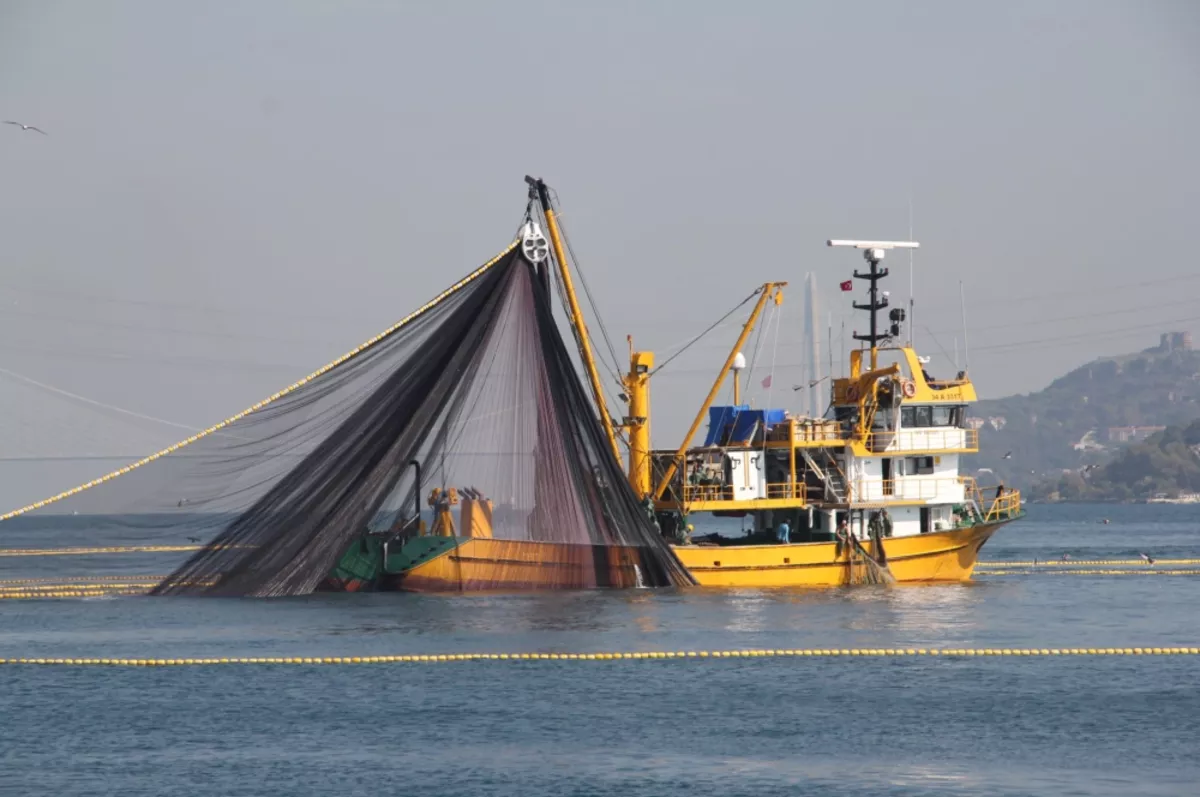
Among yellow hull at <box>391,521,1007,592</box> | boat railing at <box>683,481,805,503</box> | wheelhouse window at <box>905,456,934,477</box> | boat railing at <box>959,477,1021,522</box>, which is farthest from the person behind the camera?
boat railing at <box>959,477,1021,522</box>

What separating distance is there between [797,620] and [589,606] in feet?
19.0

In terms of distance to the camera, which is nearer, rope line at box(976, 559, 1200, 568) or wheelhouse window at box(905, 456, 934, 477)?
wheelhouse window at box(905, 456, 934, 477)

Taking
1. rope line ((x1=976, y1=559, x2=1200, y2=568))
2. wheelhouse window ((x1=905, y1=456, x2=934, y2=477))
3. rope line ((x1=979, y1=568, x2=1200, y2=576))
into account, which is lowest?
rope line ((x1=979, y1=568, x2=1200, y2=576))

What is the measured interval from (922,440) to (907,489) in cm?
157

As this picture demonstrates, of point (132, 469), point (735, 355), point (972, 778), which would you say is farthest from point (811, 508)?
point (972, 778)

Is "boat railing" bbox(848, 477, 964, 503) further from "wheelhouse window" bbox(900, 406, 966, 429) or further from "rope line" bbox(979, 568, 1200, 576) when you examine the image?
"rope line" bbox(979, 568, 1200, 576)

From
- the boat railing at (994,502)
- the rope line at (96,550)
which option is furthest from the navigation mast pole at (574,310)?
the rope line at (96,550)

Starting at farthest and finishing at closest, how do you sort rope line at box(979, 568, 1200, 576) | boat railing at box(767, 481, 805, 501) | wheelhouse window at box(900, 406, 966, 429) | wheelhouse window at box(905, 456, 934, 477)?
rope line at box(979, 568, 1200, 576)
wheelhouse window at box(905, 456, 934, 477)
wheelhouse window at box(900, 406, 966, 429)
boat railing at box(767, 481, 805, 501)

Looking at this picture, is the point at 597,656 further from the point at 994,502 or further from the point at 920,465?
the point at 994,502

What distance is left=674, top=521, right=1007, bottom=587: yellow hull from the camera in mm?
46438

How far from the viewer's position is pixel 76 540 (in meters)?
110

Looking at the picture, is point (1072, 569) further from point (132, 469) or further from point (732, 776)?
point (732, 776)

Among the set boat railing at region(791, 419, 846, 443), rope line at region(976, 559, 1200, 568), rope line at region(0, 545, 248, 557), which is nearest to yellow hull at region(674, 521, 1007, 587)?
boat railing at region(791, 419, 846, 443)

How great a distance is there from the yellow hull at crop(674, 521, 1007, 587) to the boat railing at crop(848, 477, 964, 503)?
116 centimetres
